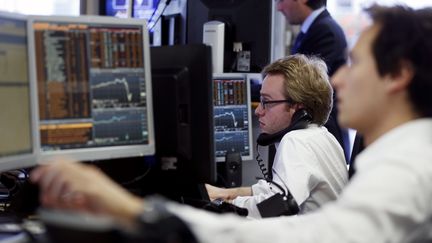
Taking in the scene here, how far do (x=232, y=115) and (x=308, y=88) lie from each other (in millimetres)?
416

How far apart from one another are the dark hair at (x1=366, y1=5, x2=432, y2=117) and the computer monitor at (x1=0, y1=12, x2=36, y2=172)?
89cm

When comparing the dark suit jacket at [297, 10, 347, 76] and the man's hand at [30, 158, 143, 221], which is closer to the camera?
the man's hand at [30, 158, 143, 221]

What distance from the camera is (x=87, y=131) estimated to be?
1.90m

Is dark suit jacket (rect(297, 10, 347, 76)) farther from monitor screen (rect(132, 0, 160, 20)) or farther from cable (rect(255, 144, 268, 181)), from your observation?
cable (rect(255, 144, 268, 181))

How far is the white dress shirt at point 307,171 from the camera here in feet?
7.32

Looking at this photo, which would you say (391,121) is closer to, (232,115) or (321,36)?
(232,115)

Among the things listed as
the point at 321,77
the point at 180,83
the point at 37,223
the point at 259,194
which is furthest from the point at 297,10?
the point at 37,223

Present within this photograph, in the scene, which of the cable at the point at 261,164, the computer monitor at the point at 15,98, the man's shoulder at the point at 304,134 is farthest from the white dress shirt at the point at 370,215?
the cable at the point at 261,164

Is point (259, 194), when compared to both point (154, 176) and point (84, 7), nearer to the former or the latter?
point (154, 176)

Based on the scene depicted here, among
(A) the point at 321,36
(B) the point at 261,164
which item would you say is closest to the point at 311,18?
(A) the point at 321,36

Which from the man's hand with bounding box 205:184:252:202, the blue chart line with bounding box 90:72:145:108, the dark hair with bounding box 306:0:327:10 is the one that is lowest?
the man's hand with bounding box 205:184:252:202

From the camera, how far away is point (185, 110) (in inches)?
80.5

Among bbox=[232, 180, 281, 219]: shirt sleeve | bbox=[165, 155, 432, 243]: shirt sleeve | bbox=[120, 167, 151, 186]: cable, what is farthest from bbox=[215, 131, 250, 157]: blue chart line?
bbox=[165, 155, 432, 243]: shirt sleeve

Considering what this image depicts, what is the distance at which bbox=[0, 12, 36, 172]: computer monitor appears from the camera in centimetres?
176
